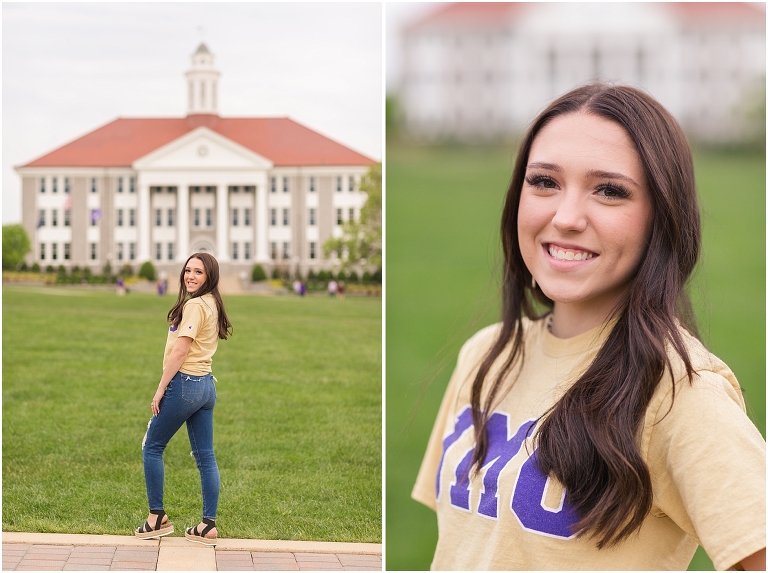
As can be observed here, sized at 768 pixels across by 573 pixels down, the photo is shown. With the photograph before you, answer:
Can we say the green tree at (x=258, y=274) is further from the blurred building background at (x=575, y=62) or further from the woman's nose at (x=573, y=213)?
the blurred building background at (x=575, y=62)

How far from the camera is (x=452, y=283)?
1368cm

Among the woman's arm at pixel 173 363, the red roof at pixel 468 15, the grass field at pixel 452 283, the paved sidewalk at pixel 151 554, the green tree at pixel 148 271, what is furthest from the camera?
the red roof at pixel 468 15

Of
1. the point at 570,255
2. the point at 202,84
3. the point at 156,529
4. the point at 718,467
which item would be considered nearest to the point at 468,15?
the point at 202,84

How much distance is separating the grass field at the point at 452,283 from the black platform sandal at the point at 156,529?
769 millimetres

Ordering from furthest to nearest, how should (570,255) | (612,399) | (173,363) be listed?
(173,363) → (570,255) → (612,399)

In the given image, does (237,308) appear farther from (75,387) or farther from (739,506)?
(739,506)

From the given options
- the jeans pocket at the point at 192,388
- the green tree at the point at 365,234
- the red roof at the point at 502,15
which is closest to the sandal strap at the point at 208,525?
the jeans pocket at the point at 192,388

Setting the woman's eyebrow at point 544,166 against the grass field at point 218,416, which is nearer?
the woman's eyebrow at point 544,166

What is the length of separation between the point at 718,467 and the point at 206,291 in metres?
1.37

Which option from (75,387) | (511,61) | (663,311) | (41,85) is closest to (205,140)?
(41,85)

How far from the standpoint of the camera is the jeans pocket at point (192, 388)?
236 centimetres

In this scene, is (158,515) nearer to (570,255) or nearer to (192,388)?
(192,388)

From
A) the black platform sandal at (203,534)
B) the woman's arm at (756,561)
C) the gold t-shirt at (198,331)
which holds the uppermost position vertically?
the gold t-shirt at (198,331)

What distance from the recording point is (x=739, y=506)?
1.67 meters
